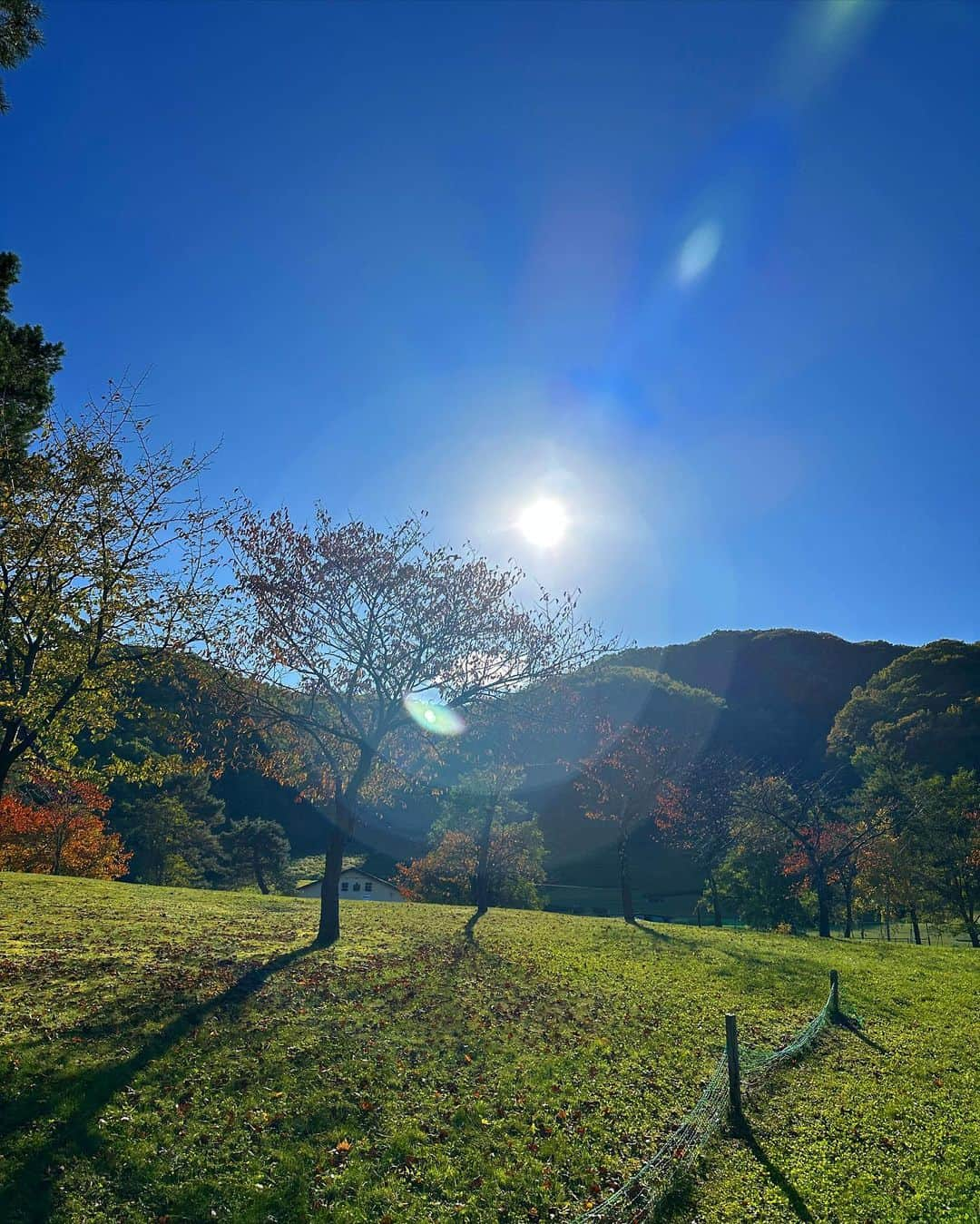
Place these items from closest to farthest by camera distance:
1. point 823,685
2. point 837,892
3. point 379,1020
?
point 379,1020, point 837,892, point 823,685

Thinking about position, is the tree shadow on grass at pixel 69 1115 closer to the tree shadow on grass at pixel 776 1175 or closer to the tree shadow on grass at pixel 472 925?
the tree shadow on grass at pixel 776 1175

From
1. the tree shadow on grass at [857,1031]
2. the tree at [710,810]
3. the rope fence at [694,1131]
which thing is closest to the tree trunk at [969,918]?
the tree at [710,810]

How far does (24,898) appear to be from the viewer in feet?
74.0

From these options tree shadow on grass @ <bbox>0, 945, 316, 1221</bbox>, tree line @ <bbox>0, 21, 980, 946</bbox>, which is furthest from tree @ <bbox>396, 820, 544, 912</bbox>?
tree shadow on grass @ <bbox>0, 945, 316, 1221</bbox>

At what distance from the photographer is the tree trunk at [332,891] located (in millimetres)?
19625

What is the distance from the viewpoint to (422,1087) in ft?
33.7

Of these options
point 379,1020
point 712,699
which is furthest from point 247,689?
point 712,699

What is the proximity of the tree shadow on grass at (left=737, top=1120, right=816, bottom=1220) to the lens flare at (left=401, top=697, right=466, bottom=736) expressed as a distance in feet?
47.1

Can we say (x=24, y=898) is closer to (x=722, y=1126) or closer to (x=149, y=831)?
(x=722, y=1126)

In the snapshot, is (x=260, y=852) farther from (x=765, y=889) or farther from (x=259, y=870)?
(x=765, y=889)

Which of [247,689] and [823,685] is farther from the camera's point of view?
[823,685]

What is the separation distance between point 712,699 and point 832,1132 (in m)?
106

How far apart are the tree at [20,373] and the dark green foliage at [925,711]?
259 ft

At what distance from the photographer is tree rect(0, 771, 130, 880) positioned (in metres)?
47.8
